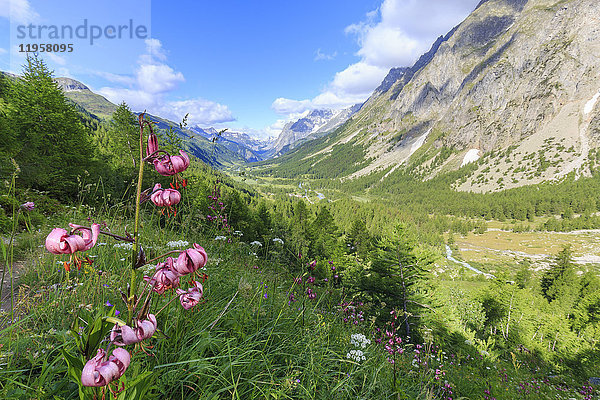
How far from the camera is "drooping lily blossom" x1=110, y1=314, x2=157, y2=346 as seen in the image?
40.2 inches

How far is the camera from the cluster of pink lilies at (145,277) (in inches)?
39.0

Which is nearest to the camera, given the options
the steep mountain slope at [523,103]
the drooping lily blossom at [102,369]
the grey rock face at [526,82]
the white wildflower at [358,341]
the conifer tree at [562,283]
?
the drooping lily blossom at [102,369]

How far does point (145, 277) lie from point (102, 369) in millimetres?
443

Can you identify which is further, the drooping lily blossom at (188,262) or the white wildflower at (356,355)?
the white wildflower at (356,355)

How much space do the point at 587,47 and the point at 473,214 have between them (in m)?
97.9

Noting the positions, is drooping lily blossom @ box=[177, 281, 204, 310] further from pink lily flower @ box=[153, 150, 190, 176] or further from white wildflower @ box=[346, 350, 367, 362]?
white wildflower @ box=[346, 350, 367, 362]

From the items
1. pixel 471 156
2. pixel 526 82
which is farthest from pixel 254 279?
pixel 526 82

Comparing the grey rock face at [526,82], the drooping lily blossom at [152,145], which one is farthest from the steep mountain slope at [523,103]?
the drooping lily blossom at [152,145]

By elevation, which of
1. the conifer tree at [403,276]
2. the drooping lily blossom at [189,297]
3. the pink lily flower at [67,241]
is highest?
the pink lily flower at [67,241]

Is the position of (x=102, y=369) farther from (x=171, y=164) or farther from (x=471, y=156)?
(x=471, y=156)

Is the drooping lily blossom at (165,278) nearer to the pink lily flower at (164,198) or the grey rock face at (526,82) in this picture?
the pink lily flower at (164,198)

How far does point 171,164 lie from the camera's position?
1475 mm

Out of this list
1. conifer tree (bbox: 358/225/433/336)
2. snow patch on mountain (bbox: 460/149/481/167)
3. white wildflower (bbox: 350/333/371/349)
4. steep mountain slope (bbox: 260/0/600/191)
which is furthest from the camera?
snow patch on mountain (bbox: 460/149/481/167)

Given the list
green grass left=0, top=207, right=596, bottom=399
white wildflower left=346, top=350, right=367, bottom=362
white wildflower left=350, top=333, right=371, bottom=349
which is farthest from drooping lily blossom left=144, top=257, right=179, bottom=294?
white wildflower left=350, top=333, right=371, bottom=349
